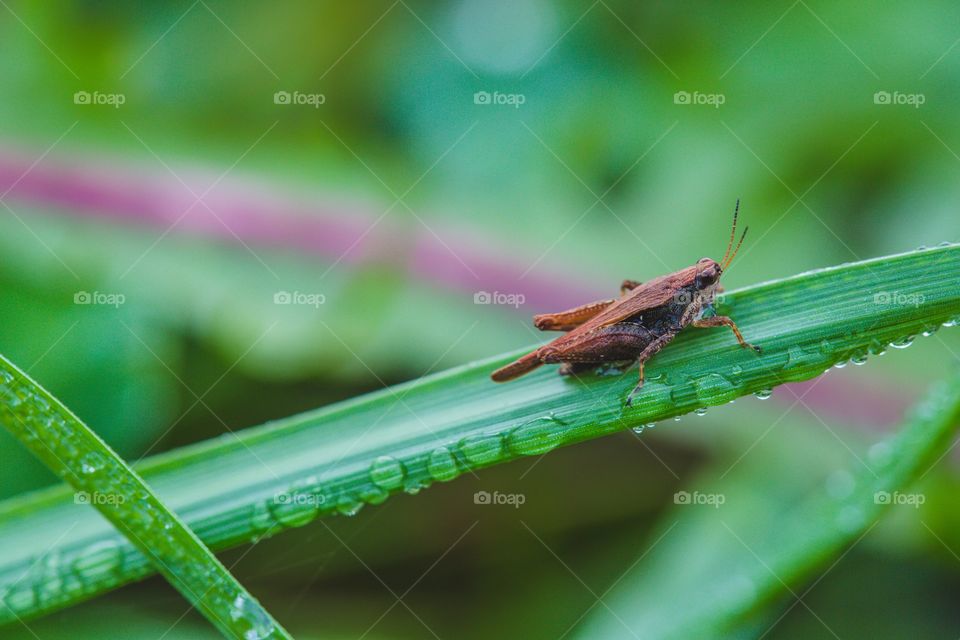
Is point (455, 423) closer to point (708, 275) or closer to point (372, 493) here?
point (372, 493)

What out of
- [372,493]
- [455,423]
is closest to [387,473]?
[372,493]

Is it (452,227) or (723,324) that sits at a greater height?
(452,227)

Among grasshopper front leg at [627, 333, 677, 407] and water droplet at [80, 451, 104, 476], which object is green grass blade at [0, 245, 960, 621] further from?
water droplet at [80, 451, 104, 476]

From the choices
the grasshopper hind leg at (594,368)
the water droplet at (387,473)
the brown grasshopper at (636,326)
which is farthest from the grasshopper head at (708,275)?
the water droplet at (387,473)

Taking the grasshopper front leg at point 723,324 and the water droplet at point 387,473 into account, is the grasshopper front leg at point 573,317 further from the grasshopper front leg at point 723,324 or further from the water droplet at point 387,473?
the water droplet at point 387,473

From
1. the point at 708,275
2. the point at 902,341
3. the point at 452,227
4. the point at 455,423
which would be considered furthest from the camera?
the point at 452,227

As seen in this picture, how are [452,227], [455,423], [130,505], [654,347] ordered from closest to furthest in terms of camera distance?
1. [130,505]
2. [455,423]
3. [654,347]
4. [452,227]
